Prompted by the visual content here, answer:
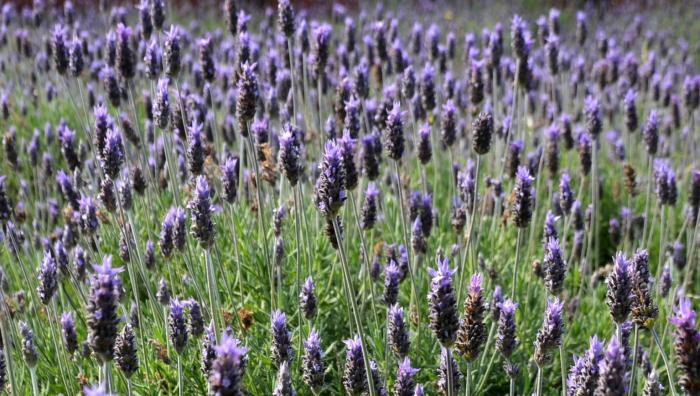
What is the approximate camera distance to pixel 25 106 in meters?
5.95

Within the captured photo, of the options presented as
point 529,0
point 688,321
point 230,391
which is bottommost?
point 529,0

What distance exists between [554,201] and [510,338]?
2135 mm

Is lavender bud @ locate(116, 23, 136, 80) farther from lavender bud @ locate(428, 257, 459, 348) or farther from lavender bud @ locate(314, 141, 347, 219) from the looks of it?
lavender bud @ locate(428, 257, 459, 348)

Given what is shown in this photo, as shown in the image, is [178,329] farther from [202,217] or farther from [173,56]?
[173,56]

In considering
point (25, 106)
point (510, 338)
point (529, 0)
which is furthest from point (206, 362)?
point (529, 0)

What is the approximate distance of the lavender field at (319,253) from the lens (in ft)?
7.27

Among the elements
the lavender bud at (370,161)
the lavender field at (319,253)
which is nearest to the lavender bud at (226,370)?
the lavender field at (319,253)

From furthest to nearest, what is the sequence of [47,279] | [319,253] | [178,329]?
1. [319,253]
2. [47,279]
3. [178,329]

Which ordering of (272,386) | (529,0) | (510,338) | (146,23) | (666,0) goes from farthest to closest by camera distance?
(666,0) → (529,0) → (146,23) → (272,386) → (510,338)

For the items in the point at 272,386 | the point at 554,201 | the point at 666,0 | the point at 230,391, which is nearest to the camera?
the point at 230,391

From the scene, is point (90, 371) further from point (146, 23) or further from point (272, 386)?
point (146, 23)

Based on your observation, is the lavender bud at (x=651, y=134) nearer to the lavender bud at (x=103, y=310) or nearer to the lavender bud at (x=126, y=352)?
the lavender bud at (x=126, y=352)

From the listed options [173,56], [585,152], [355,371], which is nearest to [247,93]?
[173,56]

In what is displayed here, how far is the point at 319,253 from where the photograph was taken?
12.7 feet
